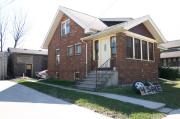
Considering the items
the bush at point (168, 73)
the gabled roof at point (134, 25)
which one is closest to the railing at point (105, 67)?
the gabled roof at point (134, 25)

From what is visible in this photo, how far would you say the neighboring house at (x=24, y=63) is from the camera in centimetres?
3372

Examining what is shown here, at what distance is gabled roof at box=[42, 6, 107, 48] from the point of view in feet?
59.9

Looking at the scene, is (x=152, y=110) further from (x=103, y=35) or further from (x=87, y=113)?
(x=103, y=35)

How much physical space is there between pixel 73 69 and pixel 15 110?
39.5ft

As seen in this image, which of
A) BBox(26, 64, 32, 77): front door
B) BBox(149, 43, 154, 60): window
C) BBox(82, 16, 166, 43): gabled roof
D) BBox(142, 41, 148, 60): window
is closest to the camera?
BBox(82, 16, 166, 43): gabled roof

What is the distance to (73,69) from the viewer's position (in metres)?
20.2

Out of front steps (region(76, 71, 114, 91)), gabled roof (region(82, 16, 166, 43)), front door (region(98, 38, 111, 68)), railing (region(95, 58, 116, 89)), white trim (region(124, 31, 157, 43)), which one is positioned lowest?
front steps (region(76, 71, 114, 91))

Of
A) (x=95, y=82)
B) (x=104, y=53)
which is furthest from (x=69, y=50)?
(x=95, y=82)

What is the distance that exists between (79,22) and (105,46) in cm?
345

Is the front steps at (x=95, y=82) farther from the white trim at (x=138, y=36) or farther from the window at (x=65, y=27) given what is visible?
the window at (x=65, y=27)

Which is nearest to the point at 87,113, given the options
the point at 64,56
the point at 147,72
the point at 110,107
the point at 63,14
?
the point at 110,107

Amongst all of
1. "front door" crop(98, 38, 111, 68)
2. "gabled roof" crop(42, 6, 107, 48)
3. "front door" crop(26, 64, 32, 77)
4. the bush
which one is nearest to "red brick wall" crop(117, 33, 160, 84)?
"front door" crop(98, 38, 111, 68)

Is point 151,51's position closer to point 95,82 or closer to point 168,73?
point 95,82

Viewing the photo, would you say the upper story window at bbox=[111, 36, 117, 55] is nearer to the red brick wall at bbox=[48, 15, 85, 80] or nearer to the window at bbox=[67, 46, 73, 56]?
the red brick wall at bbox=[48, 15, 85, 80]
